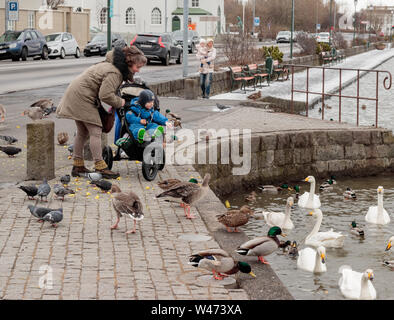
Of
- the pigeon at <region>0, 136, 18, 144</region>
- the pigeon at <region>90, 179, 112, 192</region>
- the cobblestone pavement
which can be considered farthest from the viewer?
the pigeon at <region>0, 136, 18, 144</region>

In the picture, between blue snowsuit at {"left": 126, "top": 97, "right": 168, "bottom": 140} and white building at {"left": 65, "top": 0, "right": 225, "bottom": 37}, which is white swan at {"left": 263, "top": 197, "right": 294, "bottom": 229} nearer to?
blue snowsuit at {"left": 126, "top": 97, "right": 168, "bottom": 140}

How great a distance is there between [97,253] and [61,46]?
131 ft

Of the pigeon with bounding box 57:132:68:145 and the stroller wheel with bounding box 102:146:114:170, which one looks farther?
the pigeon with bounding box 57:132:68:145

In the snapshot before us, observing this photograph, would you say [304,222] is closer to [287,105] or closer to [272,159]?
[272,159]

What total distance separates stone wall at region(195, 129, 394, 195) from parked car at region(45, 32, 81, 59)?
30.6 meters

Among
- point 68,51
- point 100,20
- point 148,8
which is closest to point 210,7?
point 148,8

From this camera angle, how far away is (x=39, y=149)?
1030 cm

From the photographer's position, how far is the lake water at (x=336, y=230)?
8.74 m

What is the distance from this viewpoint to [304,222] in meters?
12.7

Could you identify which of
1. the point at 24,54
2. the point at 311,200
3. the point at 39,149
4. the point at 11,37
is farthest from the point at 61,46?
the point at 39,149

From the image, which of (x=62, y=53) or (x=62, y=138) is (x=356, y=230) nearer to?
(x=62, y=138)

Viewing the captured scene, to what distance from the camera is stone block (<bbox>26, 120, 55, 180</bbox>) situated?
33.8 ft

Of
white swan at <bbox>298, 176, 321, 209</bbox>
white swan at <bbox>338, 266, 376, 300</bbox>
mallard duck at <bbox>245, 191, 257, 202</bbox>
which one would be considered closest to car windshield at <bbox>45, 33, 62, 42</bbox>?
mallard duck at <bbox>245, 191, 257, 202</bbox>
